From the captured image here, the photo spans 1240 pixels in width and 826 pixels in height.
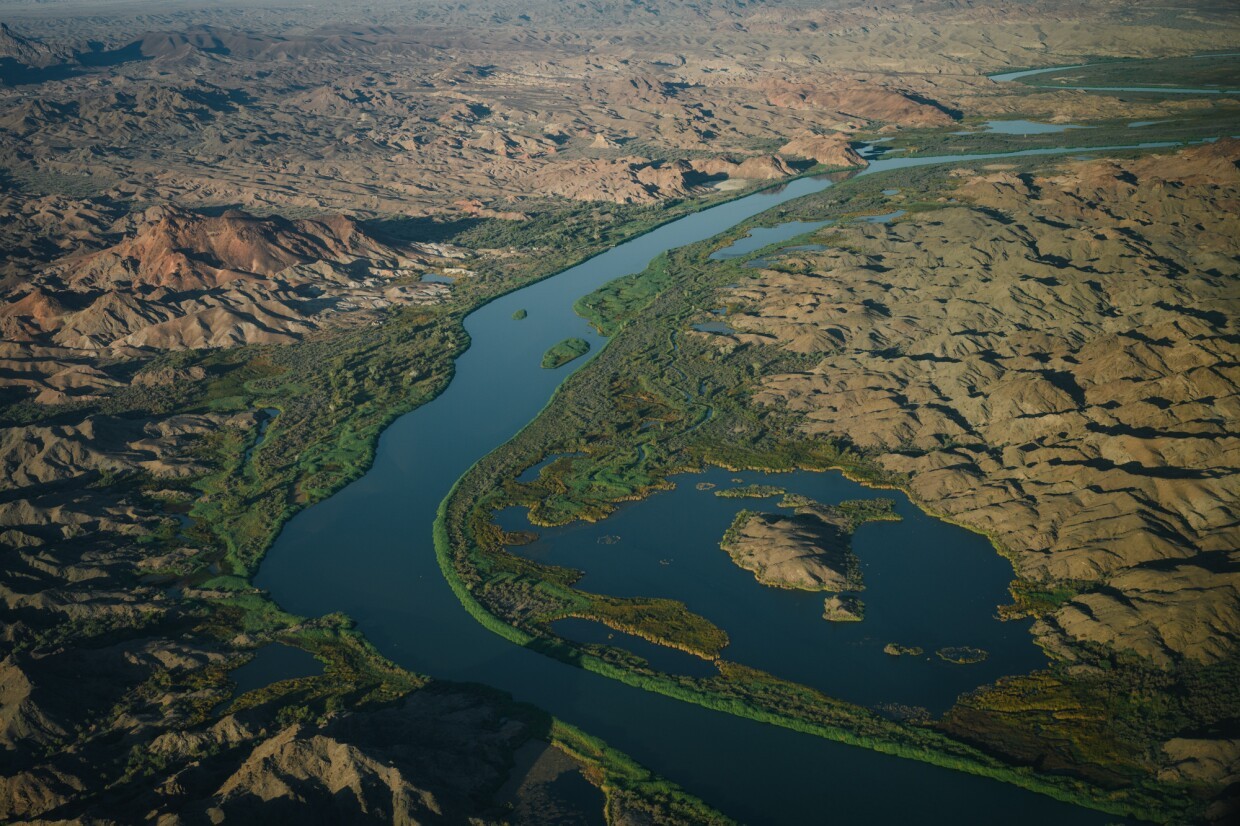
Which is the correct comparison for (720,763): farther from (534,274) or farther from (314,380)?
(534,274)

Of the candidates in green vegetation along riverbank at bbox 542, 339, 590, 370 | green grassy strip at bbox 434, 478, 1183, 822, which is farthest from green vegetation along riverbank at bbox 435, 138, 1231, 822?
green vegetation along riverbank at bbox 542, 339, 590, 370

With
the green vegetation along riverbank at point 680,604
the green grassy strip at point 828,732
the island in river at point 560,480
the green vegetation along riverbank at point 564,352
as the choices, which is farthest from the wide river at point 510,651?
the green vegetation along riverbank at point 564,352

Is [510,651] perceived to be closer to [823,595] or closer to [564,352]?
[823,595]

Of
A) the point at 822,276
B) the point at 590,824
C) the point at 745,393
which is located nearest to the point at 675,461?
the point at 745,393

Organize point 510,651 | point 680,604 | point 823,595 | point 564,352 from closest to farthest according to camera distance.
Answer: point 510,651 < point 823,595 < point 680,604 < point 564,352

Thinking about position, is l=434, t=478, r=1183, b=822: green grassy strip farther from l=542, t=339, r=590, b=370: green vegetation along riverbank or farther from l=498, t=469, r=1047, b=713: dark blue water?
l=542, t=339, r=590, b=370: green vegetation along riverbank

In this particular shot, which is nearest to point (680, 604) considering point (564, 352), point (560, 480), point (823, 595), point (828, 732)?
point (823, 595)

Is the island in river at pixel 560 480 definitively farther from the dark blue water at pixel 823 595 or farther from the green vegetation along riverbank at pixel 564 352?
the green vegetation along riverbank at pixel 564 352
